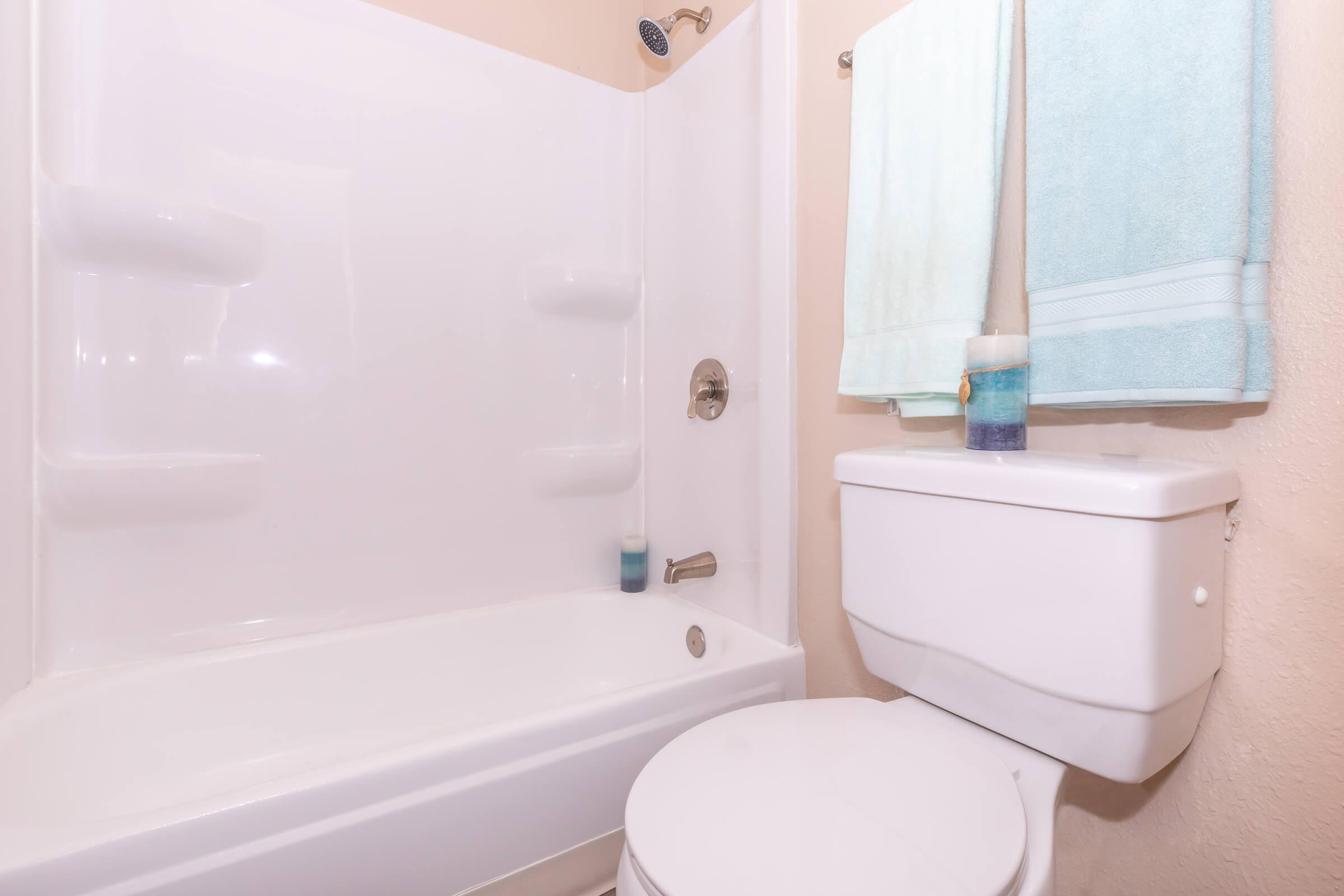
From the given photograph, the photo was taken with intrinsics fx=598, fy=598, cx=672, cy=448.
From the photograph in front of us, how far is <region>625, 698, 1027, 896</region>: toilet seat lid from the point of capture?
53 centimetres

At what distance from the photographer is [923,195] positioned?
0.97m

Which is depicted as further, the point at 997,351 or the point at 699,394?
the point at 699,394

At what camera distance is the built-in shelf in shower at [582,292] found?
1613 millimetres

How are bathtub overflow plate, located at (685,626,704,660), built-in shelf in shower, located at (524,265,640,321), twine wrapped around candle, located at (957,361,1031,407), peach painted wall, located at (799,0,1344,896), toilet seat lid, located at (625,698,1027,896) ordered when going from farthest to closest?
1. built-in shelf in shower, located at (524,265,640,321)
2. bathtub overflow plate, located at (685,626,704,660)
3. twine wrapped around candle, located at (957,361,1031,407)
4. peach painted wall, located at (799,0,1344,896)
5. toilet seat lid, located at (625,698,1027,896)

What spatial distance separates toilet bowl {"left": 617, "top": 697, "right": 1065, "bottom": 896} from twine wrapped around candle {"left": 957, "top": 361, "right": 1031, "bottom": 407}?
453mm

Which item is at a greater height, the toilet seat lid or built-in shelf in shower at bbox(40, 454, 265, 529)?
built-in shelf in shower at bbox(40, 454, 265, 529)

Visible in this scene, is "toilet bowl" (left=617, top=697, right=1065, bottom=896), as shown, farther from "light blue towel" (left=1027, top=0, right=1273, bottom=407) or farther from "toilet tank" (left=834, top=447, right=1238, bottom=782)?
"light blue towel" (left=1027, top=0, right=1273, bottom=407)

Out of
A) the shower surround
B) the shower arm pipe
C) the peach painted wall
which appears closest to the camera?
the peach painted wall

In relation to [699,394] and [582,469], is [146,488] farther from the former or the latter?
[699,394]

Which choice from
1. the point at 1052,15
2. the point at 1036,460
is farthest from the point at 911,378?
the point at 1052,15

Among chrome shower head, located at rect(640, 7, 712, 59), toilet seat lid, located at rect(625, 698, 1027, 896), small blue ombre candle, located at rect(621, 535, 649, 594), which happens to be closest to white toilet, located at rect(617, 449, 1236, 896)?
toilet seat lid, located at rect(625, 698, 1027, 896)

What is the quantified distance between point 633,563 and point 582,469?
0.98 feet

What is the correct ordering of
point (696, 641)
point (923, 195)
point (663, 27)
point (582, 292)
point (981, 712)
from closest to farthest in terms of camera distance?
point (981, 712) → point (923, 195) → point (696, 641) → point (663, 27) → point (582, 292)

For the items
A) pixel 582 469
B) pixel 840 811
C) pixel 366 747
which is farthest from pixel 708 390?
pixel 366 747
